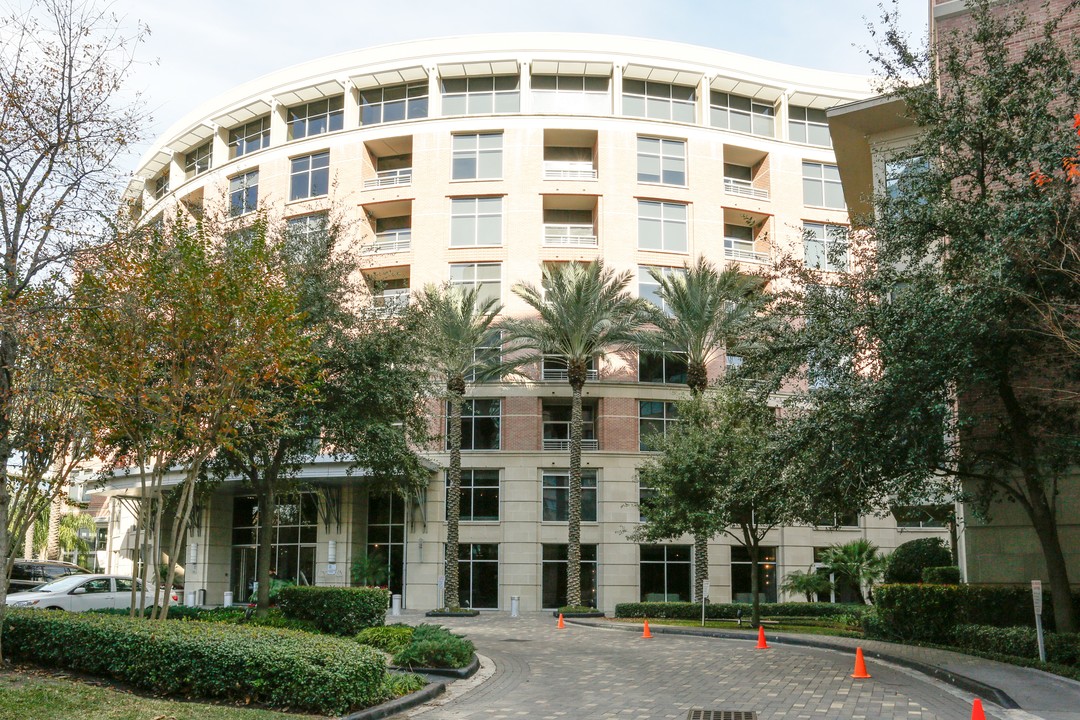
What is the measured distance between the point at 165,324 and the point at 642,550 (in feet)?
100

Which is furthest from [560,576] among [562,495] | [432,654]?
[432,654]

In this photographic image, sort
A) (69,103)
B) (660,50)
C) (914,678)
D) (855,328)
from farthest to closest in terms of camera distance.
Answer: (660,50) → (855,328) → (914,678) → (69,103)

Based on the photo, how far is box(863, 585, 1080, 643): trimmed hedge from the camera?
18.2 metres

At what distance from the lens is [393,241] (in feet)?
151

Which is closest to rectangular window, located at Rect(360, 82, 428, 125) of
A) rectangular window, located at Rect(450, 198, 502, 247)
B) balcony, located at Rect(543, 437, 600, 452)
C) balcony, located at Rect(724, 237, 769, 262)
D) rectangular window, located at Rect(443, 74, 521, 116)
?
rectangular window, located at Rect(443, 74, 521, 116)

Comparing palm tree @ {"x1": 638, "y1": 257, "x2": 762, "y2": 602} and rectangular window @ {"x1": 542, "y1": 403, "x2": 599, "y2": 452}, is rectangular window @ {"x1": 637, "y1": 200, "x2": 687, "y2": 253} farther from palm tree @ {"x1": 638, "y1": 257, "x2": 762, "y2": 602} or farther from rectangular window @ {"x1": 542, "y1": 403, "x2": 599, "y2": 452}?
rectangular window @ {"x1": 542, "y1": 403, "x2": 599, "y2": 452}

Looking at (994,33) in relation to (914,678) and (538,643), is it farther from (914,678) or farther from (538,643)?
(538,643)

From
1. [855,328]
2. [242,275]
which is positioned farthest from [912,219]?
[242,275]

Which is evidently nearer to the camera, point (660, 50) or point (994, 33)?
point (994, 33)

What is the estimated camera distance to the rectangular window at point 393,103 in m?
46.7

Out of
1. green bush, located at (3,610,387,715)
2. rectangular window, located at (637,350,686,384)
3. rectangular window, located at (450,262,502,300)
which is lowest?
green bush, located at (3,610,387,715)

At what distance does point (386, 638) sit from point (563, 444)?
84.2 feet

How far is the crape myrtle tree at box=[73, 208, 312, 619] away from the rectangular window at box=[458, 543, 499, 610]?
88.2 feet

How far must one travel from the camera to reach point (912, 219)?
56.1ft
